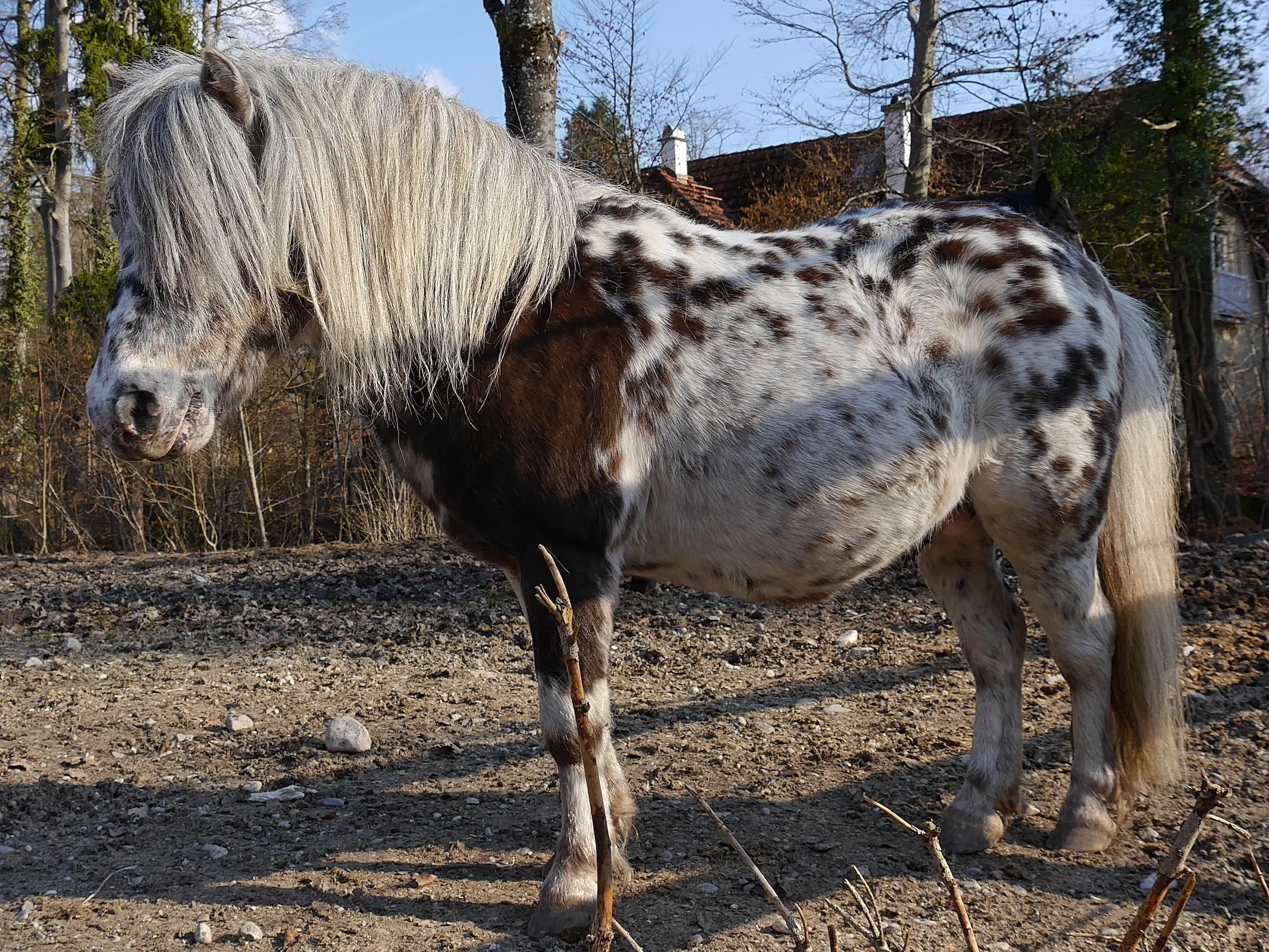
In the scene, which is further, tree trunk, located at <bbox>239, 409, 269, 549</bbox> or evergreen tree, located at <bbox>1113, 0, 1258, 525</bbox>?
tree trunk, located at <bbox>239, 409, 269, 549</bbox>

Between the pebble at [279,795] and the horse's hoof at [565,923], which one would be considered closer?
the horse's hoof at [565,923]

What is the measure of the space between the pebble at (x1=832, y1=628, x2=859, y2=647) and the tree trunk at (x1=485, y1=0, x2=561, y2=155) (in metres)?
3.69

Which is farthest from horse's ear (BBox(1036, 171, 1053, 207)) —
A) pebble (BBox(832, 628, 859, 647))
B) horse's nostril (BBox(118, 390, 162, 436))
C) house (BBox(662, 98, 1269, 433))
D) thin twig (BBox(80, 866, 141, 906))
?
house (BBox(662, 98, 1269, 433))

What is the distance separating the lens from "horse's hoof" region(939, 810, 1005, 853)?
340 cm

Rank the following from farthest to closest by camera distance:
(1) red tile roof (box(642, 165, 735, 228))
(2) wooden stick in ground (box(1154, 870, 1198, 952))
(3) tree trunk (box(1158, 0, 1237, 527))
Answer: (1) red tile roof (box(642, 165, 735, 228)), (3) tree trunk (box(1158, 0, 1237, 527)), (2) wooden stick in ground (box(1154, 870, 1198, 952))

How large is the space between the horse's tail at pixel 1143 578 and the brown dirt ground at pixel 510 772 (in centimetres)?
32

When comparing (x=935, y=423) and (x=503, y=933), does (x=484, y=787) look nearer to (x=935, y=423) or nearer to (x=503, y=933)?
(x=503, y=933)

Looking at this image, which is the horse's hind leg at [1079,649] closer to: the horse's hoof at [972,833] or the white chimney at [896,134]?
the horse's hoof at [972,833]

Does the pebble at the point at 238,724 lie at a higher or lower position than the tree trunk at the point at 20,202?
lower

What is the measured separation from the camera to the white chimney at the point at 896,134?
10.3m

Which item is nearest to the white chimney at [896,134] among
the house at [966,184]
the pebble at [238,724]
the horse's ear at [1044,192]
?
the house at [966,184]

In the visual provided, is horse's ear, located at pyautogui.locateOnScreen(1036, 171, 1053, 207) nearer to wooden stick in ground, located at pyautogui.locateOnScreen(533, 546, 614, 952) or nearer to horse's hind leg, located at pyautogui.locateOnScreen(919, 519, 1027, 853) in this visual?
horse's hind leg, located at pyautogui.locateOnScreen(919, 519, 1027, 853)

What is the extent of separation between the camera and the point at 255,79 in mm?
2846

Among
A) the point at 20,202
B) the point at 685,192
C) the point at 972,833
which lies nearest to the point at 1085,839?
the point at 972,833
